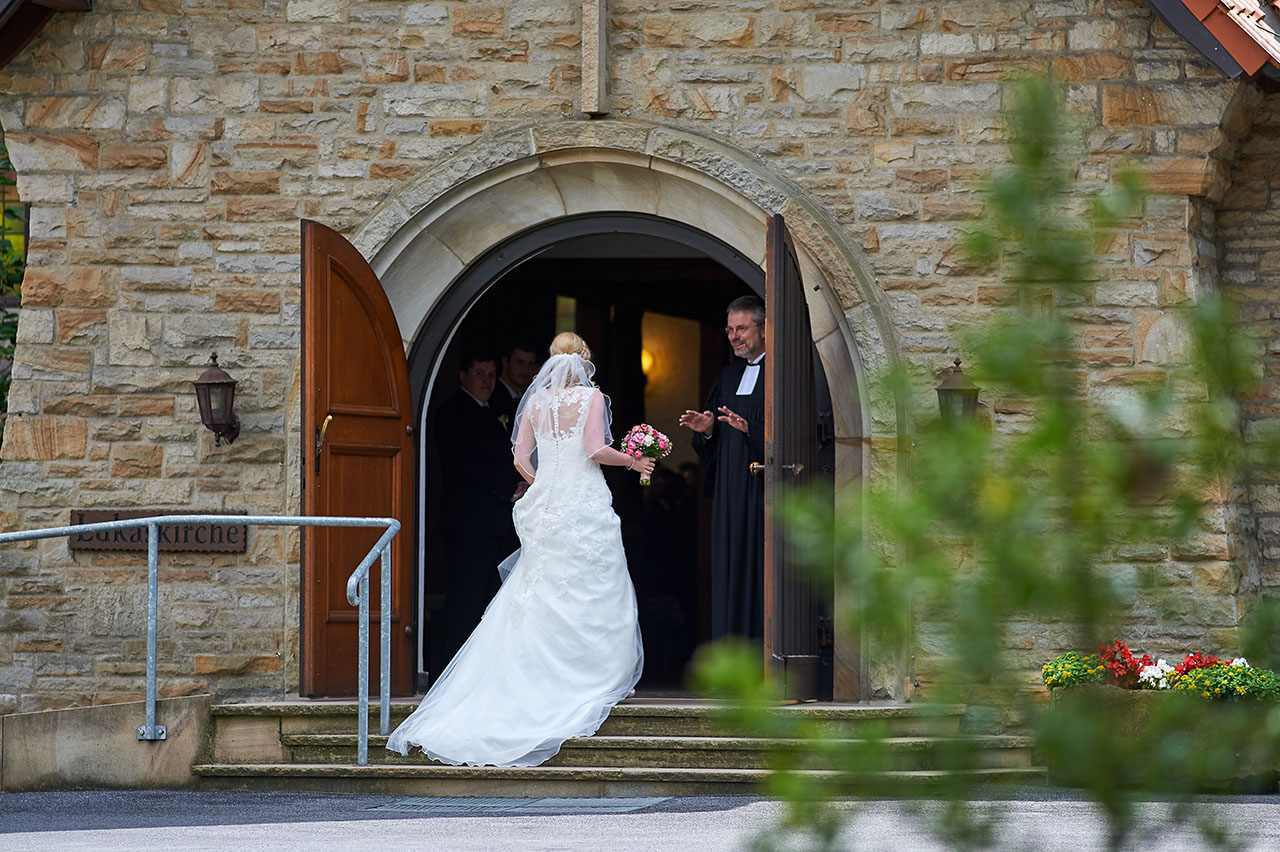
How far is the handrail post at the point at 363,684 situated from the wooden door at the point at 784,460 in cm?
164

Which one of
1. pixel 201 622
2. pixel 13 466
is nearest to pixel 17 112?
pixel 13 466

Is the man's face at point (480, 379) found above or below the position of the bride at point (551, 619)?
above

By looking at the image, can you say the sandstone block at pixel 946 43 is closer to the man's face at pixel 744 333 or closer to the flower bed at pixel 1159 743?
the man's face at pixel 744 333

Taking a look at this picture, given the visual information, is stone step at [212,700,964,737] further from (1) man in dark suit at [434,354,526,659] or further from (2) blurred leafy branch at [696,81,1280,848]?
(2) blurred leafy branch at [696,81,1280,848]

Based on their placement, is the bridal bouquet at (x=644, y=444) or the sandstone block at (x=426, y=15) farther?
the sandstone block at (x=426, y=15)

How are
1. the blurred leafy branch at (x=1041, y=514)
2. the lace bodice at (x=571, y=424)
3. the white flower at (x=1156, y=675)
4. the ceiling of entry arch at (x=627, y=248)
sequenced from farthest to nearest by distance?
the ceiling of entry arch at (x=627, y=248)
the lace bodice at (x=571, y=424)
the white flower at (x=1156, y=675)
the blurred leafy branch at (x=1041, y=514)

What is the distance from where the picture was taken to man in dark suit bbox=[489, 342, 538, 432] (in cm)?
928

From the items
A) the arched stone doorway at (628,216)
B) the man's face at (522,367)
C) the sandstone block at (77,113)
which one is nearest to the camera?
the arched stone doorway at (628,216)

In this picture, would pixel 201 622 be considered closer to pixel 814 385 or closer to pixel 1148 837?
pixel 814 385

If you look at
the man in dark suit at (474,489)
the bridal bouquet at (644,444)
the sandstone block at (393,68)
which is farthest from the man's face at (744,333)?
the sandstone block at (393,68)

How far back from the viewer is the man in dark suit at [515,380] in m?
9.28

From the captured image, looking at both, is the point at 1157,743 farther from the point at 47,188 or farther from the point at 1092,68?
the point at 47,188

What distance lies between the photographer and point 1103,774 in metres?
1.99

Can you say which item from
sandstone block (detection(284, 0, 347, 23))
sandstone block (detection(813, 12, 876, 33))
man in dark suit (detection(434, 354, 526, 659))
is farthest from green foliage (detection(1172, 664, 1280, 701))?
sandstone block (detection(284, 0, 347, 23))
